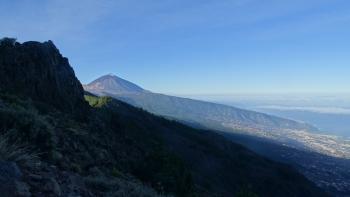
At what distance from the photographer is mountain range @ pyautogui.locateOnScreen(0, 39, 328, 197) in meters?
9.91

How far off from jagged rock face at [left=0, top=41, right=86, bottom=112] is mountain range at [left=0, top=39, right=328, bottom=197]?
82mm

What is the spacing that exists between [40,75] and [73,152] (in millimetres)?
24495

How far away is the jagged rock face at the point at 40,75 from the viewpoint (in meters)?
36.7

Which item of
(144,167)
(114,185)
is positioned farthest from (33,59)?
(114,185)

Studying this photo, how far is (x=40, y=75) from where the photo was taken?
40344mm

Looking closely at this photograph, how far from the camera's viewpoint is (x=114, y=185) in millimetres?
11188

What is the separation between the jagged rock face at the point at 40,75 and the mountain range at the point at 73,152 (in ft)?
0.27

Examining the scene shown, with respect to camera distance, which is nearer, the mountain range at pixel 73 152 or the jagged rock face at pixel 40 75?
the mountain range at pixel 73 152

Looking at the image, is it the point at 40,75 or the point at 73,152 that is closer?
the point at 73,152

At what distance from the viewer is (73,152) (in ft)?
57.2

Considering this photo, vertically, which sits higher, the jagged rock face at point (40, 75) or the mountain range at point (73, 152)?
the jagged rock face at point (40, 75)

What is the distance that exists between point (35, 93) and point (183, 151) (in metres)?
67.5

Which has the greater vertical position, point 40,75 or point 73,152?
point 40,75

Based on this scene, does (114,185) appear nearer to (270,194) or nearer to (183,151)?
(270,194)
